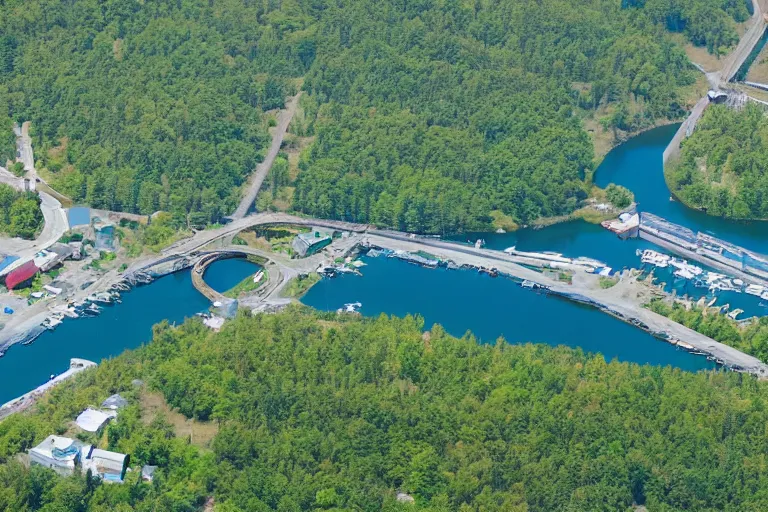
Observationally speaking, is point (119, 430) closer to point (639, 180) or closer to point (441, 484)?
point (441, 484)

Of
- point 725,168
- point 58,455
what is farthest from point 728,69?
point 58,455

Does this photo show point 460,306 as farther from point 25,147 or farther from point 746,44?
point 746,44

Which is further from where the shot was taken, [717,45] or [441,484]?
[717,45]

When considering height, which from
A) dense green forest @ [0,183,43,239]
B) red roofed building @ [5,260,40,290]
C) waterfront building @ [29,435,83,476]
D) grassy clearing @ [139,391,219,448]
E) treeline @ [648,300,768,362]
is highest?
waterfront building @ [29,435,83,476]

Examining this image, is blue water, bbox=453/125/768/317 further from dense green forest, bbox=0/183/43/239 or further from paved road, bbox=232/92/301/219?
dense green forest, bbox=0/183/43/239

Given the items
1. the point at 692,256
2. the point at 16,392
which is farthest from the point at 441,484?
the point at 692,256

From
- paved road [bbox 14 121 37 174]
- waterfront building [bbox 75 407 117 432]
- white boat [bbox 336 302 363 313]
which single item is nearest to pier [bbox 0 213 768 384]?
white boat [bbox 336 302 363 313]

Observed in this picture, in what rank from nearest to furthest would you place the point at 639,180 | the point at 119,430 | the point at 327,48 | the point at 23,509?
the point at 23,509 → the point at 119,430 → the point at 639,180 → the point at 327,48
